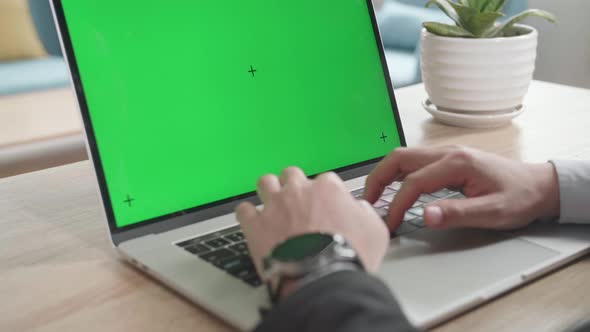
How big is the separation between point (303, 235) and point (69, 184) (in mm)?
535

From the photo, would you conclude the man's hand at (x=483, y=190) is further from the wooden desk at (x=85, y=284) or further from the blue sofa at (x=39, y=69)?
the blue sofa at (x=39, y=69)

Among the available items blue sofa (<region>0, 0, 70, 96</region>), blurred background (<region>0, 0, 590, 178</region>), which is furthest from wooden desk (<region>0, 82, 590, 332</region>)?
blue sofa (<region>0, 0, 70, 96</region>)

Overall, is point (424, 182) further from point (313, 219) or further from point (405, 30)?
point (405, 30)

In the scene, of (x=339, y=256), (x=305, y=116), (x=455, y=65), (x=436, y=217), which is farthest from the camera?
(x=455, y=65)

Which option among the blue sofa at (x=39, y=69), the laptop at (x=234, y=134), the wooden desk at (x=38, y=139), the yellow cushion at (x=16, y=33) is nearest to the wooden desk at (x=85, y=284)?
the laptop at (x=234, y=134)

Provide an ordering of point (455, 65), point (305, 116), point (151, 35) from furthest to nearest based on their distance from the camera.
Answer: point (455, 65)
point (305, 116)
point (151, 35)

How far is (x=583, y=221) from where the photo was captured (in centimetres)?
74

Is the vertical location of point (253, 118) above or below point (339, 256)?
above

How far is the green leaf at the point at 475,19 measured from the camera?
118 cm

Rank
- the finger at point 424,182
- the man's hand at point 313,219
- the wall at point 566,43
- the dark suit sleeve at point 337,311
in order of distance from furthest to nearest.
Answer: the wall at point 566,43 < the finger at point 424,182 < the man's hand at point 313,219 < the dark suit sleeve at point 337,311

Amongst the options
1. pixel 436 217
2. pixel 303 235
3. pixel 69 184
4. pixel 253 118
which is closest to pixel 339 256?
pixel 303 235

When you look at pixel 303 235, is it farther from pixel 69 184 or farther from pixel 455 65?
pixel 455 65

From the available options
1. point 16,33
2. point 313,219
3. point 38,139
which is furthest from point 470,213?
point 16,33

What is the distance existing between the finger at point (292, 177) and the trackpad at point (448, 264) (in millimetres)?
117
